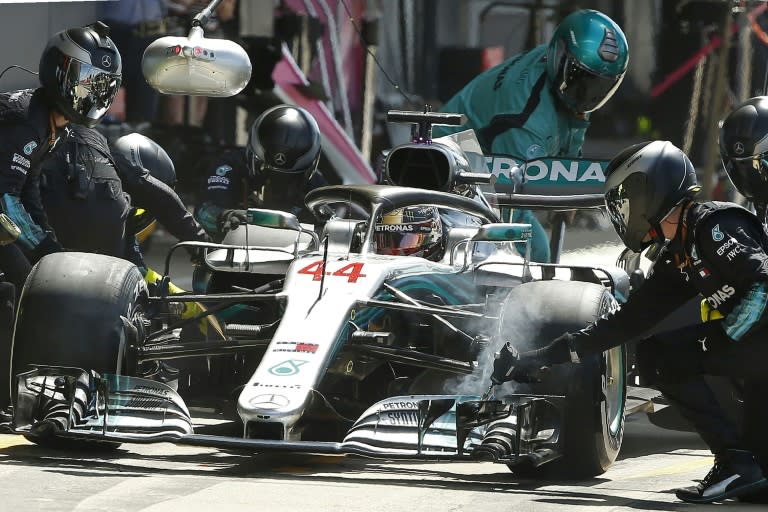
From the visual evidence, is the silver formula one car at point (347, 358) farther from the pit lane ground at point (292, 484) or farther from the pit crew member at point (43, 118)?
the pit crew member at point (43, 118)

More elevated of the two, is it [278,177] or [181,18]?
[181,18]

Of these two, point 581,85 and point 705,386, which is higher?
point 581,85

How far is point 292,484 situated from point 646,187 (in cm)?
184

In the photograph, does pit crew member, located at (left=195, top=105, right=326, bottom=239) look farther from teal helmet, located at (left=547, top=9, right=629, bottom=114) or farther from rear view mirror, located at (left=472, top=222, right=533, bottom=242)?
rear view mirror, located at (left=472, top=222, right=533, bottom=242)

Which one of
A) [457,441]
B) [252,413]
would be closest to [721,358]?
[457,441]

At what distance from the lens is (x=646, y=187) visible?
709cm

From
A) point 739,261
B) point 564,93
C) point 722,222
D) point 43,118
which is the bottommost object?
point 739,261

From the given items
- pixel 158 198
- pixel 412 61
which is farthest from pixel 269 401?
pixel 412 61

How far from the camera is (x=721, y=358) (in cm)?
684

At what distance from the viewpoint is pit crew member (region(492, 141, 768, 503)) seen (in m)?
6.72

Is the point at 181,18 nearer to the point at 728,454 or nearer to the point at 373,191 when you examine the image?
the point at 373,191

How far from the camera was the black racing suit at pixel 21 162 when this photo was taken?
8.63 metres

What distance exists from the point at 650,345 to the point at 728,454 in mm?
525

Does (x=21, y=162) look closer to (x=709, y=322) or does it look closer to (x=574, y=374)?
(x=574, y=374)
